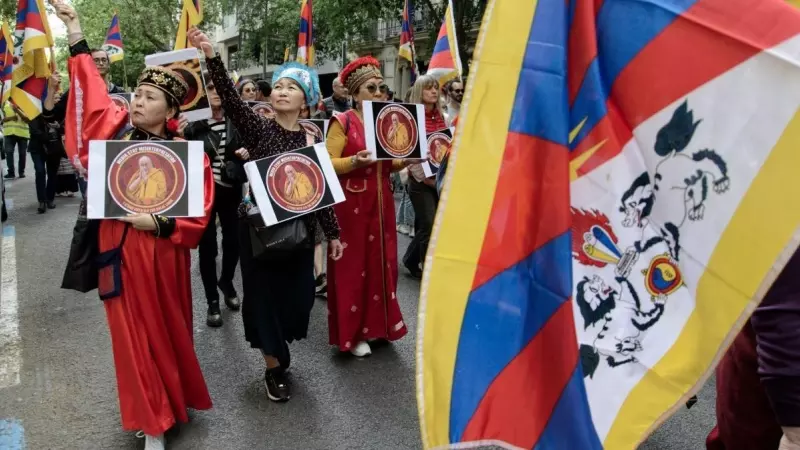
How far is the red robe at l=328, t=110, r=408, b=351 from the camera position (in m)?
4.15

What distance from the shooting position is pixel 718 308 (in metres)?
Answer: 1.30

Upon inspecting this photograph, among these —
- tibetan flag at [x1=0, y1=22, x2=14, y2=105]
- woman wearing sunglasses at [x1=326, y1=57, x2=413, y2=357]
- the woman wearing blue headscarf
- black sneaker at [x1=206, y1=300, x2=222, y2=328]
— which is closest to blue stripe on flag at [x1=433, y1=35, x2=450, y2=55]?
woman wearing sunglasses at [x1=326, y1=57, x2=413, y2=357]

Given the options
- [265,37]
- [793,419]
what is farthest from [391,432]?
[265,37]

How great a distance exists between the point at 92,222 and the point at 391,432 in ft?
6.05

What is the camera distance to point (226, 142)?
449 centimetres

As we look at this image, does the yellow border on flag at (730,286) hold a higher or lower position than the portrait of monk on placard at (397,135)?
higher

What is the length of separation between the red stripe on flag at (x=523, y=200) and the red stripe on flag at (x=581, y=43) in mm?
169

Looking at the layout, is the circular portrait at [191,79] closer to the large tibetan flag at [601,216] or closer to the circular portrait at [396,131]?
the circular portrait at [396,131]

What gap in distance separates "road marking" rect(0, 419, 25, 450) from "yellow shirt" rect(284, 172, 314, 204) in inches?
71.0

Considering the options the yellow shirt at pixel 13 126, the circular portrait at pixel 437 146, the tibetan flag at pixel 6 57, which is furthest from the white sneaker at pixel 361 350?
the yellow shirt at pixel 13 126

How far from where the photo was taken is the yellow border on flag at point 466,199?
134cm

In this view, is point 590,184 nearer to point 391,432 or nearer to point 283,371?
point 391,432

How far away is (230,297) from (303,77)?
2.39m

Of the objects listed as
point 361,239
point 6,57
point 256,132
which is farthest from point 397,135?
point 6,57
